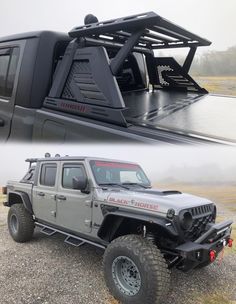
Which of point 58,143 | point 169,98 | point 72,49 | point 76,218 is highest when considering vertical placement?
point 72,49

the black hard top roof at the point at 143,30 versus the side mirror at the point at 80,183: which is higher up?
the black hard top roof at the point at 143,30

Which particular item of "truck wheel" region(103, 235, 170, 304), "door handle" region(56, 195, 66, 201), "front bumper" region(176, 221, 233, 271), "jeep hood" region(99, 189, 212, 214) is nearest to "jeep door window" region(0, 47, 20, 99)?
"door handle" region(56, 195, 66, 201)

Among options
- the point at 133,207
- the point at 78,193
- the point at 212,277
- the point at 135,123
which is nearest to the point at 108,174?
the point at 78,193

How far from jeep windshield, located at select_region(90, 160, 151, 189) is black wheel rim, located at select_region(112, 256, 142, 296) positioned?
1.19m

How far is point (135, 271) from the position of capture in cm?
388

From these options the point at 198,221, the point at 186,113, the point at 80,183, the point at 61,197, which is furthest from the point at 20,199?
the point at 186,113

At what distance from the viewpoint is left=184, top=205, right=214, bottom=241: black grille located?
4.05 metres

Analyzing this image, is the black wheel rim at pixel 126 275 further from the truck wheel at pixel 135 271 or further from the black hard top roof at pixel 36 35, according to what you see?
the black hard top roof at pixel 36 35

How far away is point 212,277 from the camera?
4969mm

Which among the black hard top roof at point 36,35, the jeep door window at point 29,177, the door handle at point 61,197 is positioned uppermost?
the black hard top roof at point 36,35

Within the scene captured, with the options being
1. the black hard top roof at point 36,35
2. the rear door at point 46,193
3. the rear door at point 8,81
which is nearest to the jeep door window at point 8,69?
the rear door at point 8,81

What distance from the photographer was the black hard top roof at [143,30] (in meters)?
3.23

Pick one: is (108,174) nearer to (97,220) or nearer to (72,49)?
(97,220)

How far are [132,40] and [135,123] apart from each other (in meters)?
0.88
